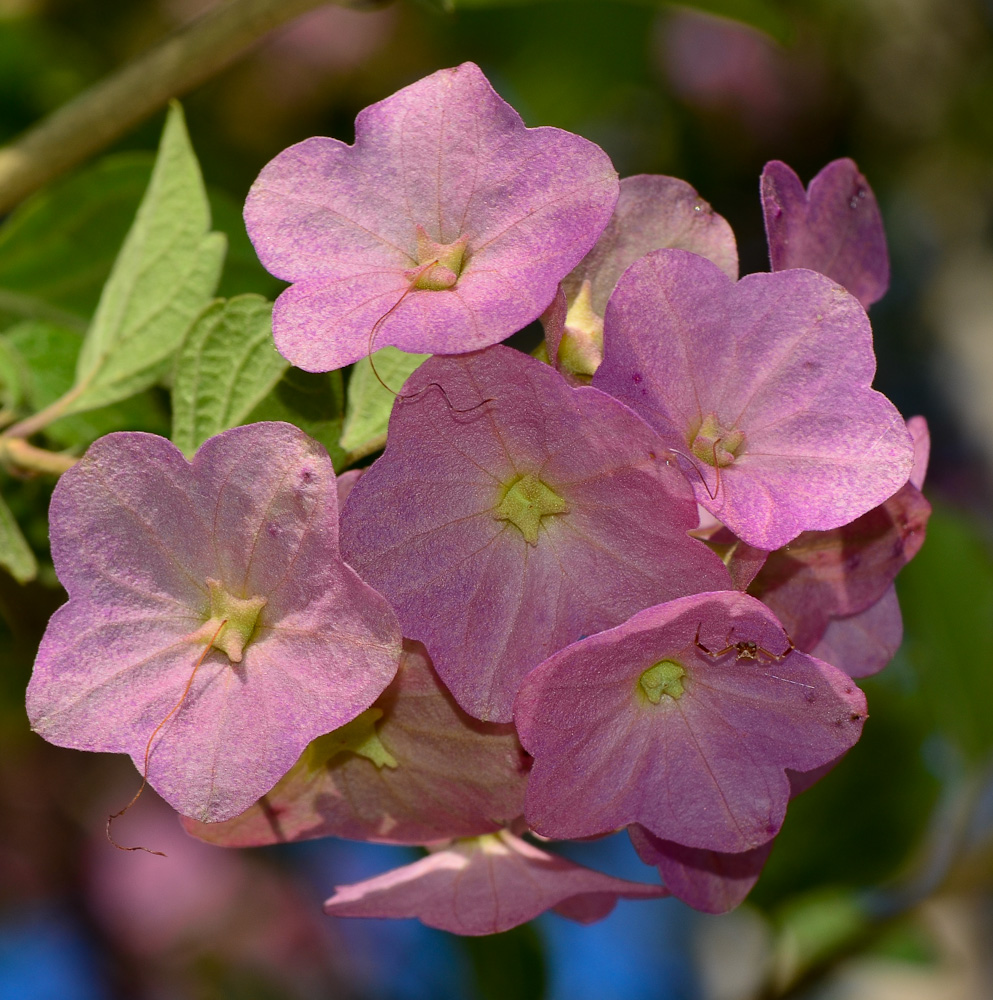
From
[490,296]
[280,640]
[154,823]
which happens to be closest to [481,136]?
[490,296]

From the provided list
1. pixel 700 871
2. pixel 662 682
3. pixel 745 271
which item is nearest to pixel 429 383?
pixel 662 682

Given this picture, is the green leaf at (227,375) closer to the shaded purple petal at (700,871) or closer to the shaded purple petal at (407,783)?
the shaded purple petal at (407,783)

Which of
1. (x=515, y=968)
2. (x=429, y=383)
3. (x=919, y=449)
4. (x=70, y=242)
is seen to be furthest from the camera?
(x=515, y=968)

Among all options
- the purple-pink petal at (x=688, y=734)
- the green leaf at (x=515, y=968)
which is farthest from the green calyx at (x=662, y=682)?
the green leaf at (x=515, y=968)

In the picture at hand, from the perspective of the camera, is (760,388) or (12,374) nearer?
(760,388)

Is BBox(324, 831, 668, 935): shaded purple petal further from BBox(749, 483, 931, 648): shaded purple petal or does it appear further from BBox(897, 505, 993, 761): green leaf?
BBox(897, 505, 993, 761): green leaf

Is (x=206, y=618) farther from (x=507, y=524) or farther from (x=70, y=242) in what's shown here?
(x=70, y=242)

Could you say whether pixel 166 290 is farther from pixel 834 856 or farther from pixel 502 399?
pixel 834 856
